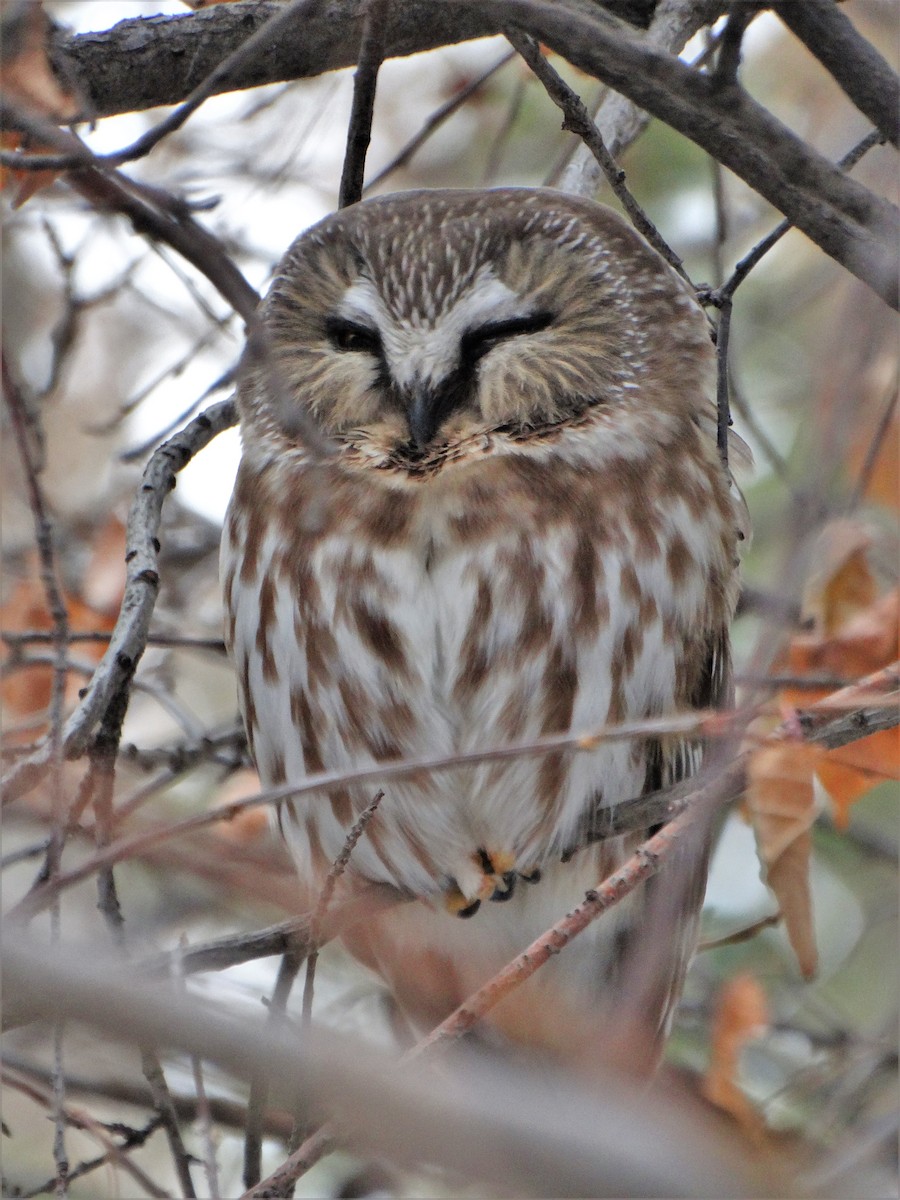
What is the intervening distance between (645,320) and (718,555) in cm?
56

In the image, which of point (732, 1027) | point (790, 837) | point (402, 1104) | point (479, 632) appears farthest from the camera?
point (732, 1027)

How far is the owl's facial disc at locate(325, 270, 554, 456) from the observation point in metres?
3.10

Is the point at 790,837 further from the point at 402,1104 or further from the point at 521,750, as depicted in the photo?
the point at 402,1104

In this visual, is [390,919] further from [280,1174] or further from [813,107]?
[813,107]

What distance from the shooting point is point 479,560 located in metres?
3.05

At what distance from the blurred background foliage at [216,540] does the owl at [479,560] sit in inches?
8.8

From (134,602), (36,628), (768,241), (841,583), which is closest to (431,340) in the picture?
(768,241)

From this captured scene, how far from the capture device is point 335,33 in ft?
10.5

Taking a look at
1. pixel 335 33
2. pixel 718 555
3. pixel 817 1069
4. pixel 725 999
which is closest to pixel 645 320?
pixel 718 555

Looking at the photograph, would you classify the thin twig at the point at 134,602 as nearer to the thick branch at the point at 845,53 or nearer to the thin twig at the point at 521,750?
the thin twig at the point at 521,750

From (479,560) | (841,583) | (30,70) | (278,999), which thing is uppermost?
(30,70)

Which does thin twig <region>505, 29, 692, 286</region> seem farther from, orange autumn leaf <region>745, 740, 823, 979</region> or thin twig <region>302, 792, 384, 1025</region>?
thin twig <region>302, 792, 384, 1025</region>

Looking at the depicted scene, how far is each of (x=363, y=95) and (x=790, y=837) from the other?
1610 millimetres

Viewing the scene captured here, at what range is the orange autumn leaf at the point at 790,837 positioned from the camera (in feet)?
7.68
